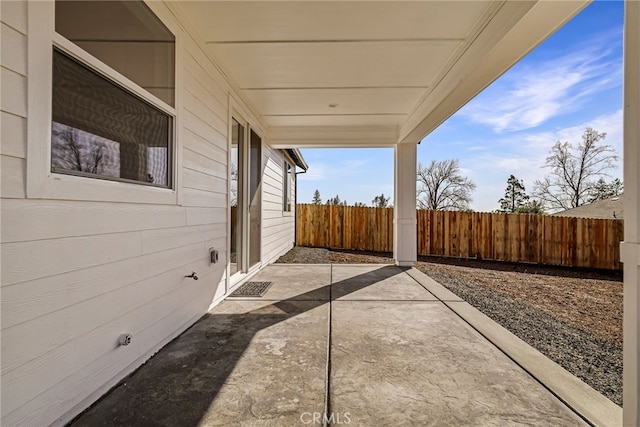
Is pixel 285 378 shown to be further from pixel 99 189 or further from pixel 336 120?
pixel 336 120

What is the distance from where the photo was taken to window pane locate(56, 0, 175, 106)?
1.51m

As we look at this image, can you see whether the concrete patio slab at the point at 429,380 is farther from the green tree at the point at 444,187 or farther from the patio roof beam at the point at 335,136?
the green tree at the point at 444,187

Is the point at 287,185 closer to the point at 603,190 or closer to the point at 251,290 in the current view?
the point at 251,290

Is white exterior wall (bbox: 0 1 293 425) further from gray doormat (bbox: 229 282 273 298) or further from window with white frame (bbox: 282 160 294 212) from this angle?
window with white frame (bbox: 282 160 294 212)

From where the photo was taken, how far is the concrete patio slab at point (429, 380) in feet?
5.16

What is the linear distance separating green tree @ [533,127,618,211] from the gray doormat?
15355mm

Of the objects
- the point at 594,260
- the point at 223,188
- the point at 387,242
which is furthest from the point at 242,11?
the point at 594,260

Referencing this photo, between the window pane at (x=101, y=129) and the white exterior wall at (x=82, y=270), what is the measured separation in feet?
0.50

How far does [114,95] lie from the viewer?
178cm

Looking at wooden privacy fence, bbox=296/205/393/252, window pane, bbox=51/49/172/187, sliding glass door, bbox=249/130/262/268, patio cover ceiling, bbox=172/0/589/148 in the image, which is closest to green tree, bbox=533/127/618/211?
wooden privacy fence, bbox=296/205/393/252

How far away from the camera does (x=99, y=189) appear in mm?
1636

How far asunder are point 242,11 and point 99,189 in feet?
6.07

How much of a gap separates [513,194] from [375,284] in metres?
18.6

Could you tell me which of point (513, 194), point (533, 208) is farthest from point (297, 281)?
point (513, 194)
